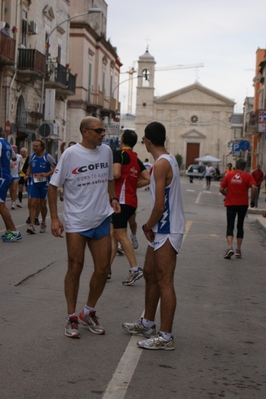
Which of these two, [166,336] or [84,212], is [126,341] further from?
[84,212]

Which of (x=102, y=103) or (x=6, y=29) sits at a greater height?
(x=6, y=29)

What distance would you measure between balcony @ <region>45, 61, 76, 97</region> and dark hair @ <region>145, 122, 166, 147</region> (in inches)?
1325

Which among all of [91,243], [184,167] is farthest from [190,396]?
[184,167]

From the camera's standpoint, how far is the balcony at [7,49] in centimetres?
3144

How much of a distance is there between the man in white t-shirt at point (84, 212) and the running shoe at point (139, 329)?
9.0 inches

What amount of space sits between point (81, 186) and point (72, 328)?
4.01 feet

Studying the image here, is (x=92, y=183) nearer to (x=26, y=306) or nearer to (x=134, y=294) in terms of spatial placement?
(x=26, y=306)

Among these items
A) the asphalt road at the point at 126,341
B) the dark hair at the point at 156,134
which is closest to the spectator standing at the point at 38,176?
the asphalt road at the point at 126,341

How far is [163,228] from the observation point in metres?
Answer: 6.12

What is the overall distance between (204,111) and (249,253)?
94686 millimetres

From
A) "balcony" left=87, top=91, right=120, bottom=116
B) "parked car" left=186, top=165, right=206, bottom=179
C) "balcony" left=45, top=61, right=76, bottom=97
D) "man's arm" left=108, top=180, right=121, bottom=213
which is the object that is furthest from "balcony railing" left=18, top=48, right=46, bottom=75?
"parked car" left=186, top=165, right=206, bottom=179

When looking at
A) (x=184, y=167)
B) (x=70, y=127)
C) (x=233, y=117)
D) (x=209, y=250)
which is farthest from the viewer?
(x=233, y=117)

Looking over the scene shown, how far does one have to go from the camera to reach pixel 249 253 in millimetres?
13812

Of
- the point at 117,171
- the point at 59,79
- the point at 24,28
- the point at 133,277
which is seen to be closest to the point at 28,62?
the point at 24,28
